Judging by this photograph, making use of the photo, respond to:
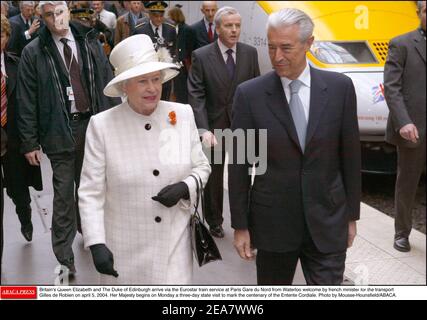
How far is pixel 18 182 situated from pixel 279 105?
97.5 inches

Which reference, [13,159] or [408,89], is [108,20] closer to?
[13,159]

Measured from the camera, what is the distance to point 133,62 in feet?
8.52

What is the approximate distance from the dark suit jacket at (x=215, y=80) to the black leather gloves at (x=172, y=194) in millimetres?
2025

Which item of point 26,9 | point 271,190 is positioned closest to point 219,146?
point 271,190

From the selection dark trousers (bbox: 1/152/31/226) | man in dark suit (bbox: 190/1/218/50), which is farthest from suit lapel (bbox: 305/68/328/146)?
man in dark suit (bbox: 190/1/218/50)

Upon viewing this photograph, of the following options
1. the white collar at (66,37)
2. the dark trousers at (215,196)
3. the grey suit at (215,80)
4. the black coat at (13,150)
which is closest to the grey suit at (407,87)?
the grey suit at (215,80)

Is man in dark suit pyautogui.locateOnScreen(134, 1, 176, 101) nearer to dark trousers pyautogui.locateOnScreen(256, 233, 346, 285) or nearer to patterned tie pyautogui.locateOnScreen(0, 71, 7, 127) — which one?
patterned tie pyautogui.locateOnScreen(0, 71, 7, 127)

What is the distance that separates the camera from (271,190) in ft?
8.79

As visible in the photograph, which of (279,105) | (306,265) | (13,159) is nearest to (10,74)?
(13,159)

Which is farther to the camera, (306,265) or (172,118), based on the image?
(306,265)

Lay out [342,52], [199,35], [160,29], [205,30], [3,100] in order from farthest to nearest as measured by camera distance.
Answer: [205,30] < [199,35] < [342,52] < [160,29] < [3,100]

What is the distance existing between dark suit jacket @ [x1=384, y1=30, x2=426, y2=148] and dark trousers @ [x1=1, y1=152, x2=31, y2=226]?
2696mm

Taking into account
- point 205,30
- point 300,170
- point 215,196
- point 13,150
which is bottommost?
point 215,196

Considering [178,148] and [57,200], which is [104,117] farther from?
[57,200]
